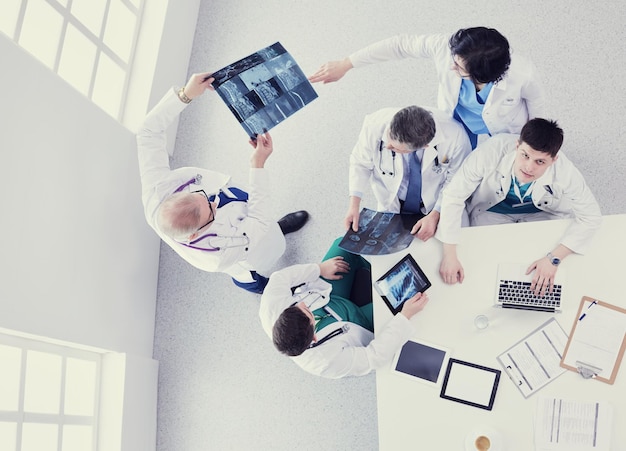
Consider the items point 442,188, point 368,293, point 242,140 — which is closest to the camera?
point 442,188

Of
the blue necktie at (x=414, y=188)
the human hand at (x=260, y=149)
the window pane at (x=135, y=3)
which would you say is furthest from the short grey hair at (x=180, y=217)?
the window pane at (x=135, y=3)

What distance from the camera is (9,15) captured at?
Result: 2.57m

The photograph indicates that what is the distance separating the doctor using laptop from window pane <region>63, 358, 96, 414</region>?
1.77 meters

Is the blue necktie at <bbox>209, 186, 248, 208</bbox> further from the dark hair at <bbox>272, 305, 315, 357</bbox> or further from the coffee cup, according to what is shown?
the coffee cup

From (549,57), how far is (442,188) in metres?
1.26

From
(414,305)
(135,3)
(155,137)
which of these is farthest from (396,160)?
(135,3)

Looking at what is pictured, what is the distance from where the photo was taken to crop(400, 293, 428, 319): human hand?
2273 mm

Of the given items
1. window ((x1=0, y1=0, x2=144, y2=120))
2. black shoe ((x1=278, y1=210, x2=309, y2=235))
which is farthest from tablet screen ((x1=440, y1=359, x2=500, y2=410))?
window ((x1=0, y1=0, x2=144, y2=120))

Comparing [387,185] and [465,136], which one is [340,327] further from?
[465,136]

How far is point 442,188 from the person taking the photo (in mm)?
2588

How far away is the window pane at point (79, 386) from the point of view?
2.73 m

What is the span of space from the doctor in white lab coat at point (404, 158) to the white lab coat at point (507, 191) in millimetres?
91

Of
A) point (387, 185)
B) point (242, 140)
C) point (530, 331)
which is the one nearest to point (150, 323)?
point (242, 140)

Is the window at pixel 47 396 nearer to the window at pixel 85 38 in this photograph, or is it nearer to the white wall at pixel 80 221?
the white wall at pixel 80 221
